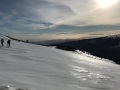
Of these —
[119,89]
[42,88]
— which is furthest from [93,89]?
[42,88]

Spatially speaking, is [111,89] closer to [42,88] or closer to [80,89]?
[80,89]

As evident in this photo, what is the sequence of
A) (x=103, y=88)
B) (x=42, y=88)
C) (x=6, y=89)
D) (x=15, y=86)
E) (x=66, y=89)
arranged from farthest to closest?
(x=103, y=88)
(x=66, y=89)
(x=42, y=88)
(x=15, y=86)
(x=6, y=89)

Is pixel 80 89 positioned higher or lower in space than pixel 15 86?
lower

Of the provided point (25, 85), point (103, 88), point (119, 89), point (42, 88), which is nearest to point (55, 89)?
point (42, 88)

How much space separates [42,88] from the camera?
11859 mm

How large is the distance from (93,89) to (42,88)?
4681 mm

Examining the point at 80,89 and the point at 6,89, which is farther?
the point at 80,89

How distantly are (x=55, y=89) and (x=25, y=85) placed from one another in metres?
2.13

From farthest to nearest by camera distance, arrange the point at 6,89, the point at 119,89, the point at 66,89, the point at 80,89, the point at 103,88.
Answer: the point at 119,89 → the point at 103,88 → the point at 80,89 → the point at 66,89 → the point at 6,89

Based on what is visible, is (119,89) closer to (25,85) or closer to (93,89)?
(93,89)

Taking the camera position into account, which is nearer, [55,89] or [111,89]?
[55,89]

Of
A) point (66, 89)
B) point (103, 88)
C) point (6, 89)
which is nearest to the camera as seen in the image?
point (6, 89)

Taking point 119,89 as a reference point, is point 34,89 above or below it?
above

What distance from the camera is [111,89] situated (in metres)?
15.4
